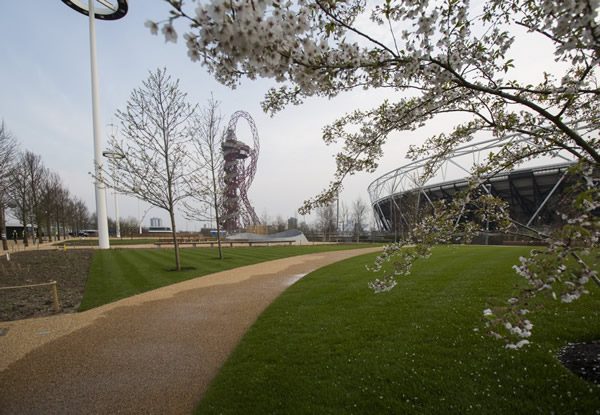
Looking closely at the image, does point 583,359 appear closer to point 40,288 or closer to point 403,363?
point 403,363

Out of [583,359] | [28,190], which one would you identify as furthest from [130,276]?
[28,190]

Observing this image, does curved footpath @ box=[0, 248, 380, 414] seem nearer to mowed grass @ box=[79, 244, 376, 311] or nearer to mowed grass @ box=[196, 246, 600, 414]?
mowed grass @ box=[196, 246, 600, 414]

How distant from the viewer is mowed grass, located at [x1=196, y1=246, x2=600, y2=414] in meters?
3.74

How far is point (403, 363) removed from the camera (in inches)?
185

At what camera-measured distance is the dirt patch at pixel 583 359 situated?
396cm

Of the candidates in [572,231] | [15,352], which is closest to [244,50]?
[572,231]

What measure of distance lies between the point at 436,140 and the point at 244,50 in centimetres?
318

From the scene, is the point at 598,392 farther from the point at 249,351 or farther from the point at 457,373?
the point at 249,351

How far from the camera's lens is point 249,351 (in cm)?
582

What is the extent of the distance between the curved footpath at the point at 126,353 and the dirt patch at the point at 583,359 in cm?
521

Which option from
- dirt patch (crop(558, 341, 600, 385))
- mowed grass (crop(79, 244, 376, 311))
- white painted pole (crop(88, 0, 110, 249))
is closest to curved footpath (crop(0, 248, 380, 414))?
mowed grass (crop(79, 244, 376, 311))

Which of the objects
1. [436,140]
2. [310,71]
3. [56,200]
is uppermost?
[56,200]

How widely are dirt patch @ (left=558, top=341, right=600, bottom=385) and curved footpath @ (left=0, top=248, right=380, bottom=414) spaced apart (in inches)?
205

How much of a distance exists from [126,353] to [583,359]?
764 cm
